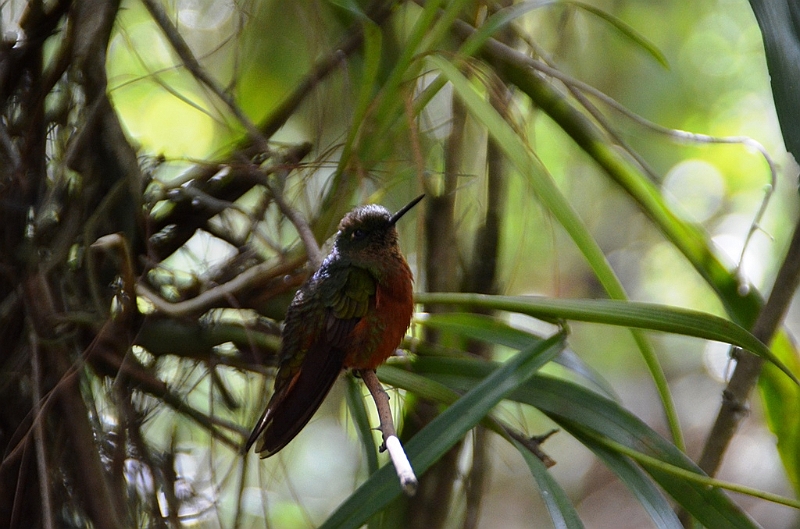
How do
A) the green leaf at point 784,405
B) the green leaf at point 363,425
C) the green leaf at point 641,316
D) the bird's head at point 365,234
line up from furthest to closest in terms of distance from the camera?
the bird's head at point 365,234 → the green leaf at point 784,405 → the green leaf at point 363,425 → the green leaf at point 641,316

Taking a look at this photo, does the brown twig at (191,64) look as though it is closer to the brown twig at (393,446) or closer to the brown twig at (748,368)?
the brown twig at (393,446)

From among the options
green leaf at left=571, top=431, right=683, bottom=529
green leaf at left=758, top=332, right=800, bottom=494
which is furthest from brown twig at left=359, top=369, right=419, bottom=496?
green leaf at left=758, top=332, right=800, bottom=494

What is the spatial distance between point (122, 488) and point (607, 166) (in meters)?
0.99

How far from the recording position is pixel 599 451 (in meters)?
1.03

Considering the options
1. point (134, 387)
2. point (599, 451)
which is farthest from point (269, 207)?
point (599, 451)

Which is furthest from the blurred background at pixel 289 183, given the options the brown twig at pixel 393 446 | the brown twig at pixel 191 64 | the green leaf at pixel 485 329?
the brown twig at pixel 393 446

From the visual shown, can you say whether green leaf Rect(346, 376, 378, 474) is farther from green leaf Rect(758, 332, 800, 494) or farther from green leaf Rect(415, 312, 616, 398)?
green leaf Rect(758, 332, 800, 494)

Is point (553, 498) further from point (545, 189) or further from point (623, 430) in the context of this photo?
point (545, 189)

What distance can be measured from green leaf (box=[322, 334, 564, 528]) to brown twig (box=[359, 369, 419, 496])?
6cm

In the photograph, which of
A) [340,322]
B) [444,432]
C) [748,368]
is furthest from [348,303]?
[748,368]

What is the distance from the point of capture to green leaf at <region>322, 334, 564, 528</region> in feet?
3.07

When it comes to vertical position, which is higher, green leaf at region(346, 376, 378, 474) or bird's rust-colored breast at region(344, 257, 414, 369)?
bird's rust-colored breast at region(344, 257, 414, 369)

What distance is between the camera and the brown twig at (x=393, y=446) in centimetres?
62

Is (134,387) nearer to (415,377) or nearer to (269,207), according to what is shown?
(269,207)
